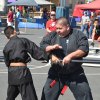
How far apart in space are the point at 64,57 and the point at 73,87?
473 millimetres

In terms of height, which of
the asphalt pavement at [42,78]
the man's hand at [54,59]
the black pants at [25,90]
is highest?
the man's hand at [54,59]

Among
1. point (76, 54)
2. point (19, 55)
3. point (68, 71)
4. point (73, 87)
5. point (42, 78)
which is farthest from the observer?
point (42, 78)

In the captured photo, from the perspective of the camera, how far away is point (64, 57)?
6.32m

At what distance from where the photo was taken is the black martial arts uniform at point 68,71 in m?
6.36

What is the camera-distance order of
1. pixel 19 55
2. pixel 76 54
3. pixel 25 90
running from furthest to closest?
pixel 25 90
pixel 19 55
pixel 76 54

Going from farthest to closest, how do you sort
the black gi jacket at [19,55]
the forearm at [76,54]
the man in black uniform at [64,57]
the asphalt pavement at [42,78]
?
the asphalt pavement at [42,78] < the black gi jacket at [19,55] < the man in black uniform at [64,57] < the forearm at [76,54]

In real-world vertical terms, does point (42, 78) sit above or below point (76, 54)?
below

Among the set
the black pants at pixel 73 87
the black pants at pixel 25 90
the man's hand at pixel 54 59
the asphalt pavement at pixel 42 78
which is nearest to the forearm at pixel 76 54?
the man's hand at pixel 54 59

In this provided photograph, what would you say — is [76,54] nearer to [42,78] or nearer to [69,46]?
[69,46]

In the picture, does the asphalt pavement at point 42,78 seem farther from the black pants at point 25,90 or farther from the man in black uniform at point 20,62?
the man in black uniform at point 20,62

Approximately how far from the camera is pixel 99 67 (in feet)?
46.4

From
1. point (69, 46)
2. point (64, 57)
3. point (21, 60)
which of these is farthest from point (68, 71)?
point (21, 60)

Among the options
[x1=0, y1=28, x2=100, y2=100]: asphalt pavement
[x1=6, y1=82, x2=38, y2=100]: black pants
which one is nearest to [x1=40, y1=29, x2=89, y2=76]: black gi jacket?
[x1=6, y1=82, x2=38, y2=100]: black pants

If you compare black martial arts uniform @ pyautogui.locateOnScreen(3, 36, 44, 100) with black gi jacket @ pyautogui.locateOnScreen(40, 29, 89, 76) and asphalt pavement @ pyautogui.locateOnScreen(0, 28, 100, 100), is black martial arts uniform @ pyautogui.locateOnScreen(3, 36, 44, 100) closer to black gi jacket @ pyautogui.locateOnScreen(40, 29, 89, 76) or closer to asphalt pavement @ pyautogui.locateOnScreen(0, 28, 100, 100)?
black gi jacket @ pyautogui.locateOnScreen(40, 29, 89, 76)
